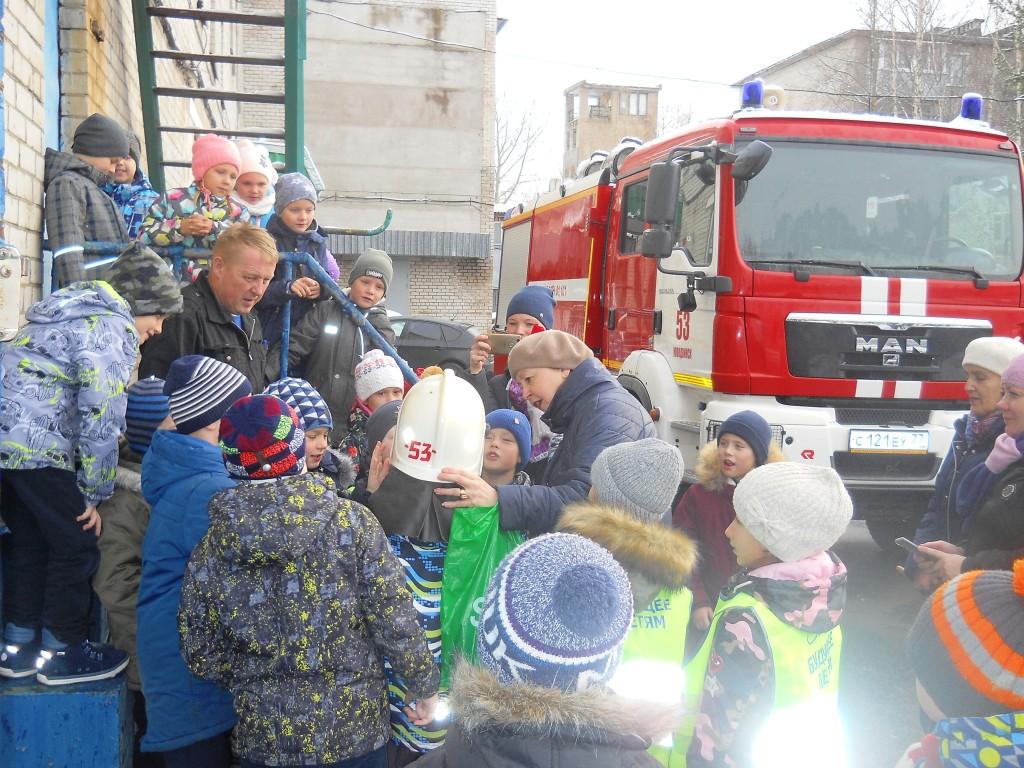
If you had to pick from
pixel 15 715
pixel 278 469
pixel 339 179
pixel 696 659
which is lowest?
pixel 15 715

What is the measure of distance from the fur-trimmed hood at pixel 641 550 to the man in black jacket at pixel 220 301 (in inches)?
69.0

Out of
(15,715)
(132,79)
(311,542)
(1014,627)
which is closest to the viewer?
(1014,627)

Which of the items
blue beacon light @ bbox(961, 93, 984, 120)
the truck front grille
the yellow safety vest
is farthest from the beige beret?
blue beacon light @ bbox(961, 93, 984, 120)

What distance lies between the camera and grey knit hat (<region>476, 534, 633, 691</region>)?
5.14 feet

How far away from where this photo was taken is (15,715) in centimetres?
270

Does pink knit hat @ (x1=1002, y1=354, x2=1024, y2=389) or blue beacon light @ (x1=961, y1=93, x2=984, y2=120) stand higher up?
blue beacon light @ (x1=961, y1=93, x2=984, y2=120)

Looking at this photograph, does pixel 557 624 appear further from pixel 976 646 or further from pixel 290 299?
pixel 290 299

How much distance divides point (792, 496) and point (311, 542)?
1165 mm

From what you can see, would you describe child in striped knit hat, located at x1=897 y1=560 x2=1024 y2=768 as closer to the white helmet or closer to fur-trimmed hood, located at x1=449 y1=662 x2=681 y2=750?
fur-trimmed hood, located at x1=449 y1=662 x2=681 y2=750

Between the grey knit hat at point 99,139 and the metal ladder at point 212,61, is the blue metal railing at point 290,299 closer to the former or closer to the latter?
the grey knit hat at point 99,139

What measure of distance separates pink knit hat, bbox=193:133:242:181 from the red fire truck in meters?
2.64

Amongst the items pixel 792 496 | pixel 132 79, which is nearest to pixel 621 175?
pixel 132 79

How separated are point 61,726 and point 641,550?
6.24ft

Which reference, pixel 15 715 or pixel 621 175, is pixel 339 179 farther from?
pixel 15 715
